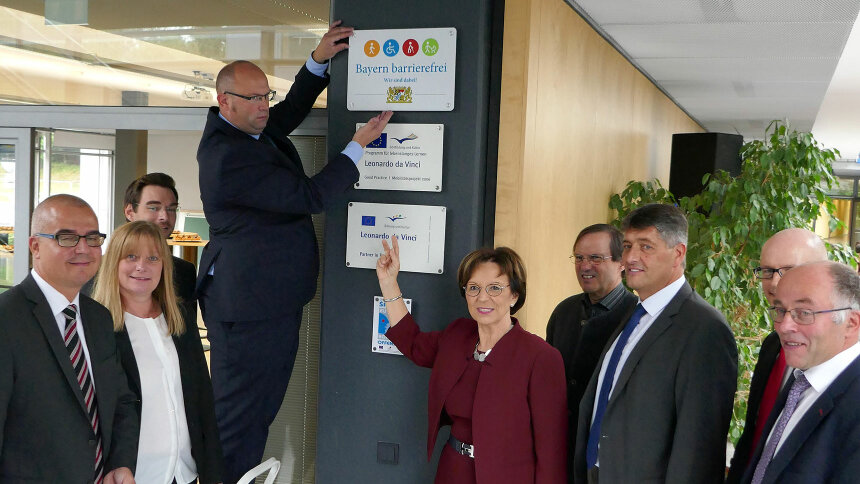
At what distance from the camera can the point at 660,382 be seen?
2352 mm

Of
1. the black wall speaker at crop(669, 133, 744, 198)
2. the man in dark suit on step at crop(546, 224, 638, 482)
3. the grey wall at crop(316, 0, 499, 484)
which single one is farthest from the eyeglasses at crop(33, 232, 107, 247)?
the black wall speaker at crop(669, 133, 744, 198)

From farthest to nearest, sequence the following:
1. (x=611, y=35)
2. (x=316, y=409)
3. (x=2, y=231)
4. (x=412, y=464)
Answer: (x=611, y=35), (x=2, y=231), (x=316, y=409), (x=412, y=464)

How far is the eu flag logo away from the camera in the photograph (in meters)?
3.40

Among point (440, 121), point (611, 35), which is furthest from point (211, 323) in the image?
point (611, 35)

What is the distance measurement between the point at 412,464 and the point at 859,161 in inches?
574

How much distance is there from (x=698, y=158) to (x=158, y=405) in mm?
5362

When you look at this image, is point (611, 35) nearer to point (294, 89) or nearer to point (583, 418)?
point (294, 89)

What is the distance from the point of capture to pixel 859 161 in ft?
50.4

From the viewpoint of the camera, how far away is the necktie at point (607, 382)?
2516 millimetres

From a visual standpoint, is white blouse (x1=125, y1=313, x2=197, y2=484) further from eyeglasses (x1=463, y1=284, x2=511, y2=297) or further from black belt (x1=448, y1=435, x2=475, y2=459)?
eyeglasses (x1=463, y1=284, x2=511, y2=297)

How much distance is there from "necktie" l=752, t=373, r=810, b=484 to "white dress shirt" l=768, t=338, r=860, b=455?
0.02 m

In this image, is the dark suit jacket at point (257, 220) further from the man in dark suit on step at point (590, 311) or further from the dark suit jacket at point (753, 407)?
the dark suit jacket at point (753, 407)

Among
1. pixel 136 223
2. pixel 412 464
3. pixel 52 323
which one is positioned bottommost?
pixel 412 464

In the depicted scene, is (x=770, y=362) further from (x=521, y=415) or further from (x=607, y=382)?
(x=521, y=415)
